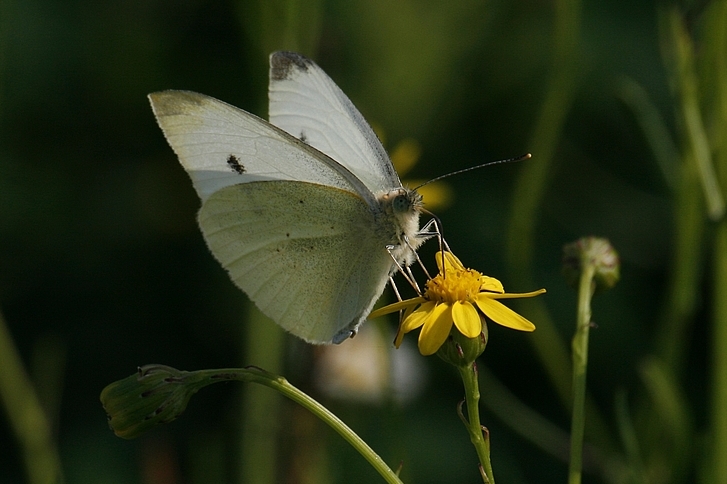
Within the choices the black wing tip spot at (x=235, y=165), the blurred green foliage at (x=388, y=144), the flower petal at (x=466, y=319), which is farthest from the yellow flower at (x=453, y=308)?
the blurred green foliage at (x=388, y=144)

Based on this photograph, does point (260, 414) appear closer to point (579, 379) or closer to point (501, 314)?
point (501, 314)

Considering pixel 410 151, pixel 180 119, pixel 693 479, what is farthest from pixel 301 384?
pixel 693 479

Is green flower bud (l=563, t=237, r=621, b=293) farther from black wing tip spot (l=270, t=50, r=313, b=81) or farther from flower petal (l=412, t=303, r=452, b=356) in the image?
black wing tip spot (l=270, t=50, r=313, b=81)

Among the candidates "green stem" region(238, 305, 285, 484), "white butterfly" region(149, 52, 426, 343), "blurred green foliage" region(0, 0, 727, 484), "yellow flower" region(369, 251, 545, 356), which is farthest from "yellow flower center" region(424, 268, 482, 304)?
"blurred green foliage" region(0, 0, 727, 484)

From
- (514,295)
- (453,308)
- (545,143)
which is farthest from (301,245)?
(545,143)

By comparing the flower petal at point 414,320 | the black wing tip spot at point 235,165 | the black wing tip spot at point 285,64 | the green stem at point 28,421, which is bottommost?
the green stem at point 28,421

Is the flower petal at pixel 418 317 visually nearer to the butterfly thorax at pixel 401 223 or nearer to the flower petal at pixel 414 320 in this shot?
the flower petal at pixel 414 320

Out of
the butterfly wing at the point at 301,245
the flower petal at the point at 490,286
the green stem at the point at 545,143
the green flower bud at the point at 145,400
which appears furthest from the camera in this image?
the green stem at the point at 545,143

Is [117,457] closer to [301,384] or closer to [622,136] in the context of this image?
[301,384]
